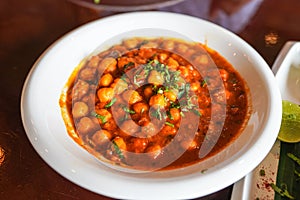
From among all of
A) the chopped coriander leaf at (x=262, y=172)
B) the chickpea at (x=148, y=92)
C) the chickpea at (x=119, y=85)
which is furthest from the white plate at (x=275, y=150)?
the chickpea at (x=119, y=85)

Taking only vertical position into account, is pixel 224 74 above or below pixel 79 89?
above

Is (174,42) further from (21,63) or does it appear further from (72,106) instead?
(21,63)

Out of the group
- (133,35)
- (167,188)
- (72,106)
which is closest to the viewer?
(167,188)

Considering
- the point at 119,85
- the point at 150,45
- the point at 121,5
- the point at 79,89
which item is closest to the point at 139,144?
the point at 119,85

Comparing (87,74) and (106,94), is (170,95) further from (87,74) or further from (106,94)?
(87,74)

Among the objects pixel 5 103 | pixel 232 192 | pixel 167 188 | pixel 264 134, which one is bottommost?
pixel 5 103

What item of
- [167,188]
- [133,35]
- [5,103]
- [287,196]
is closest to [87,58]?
[133,35]
